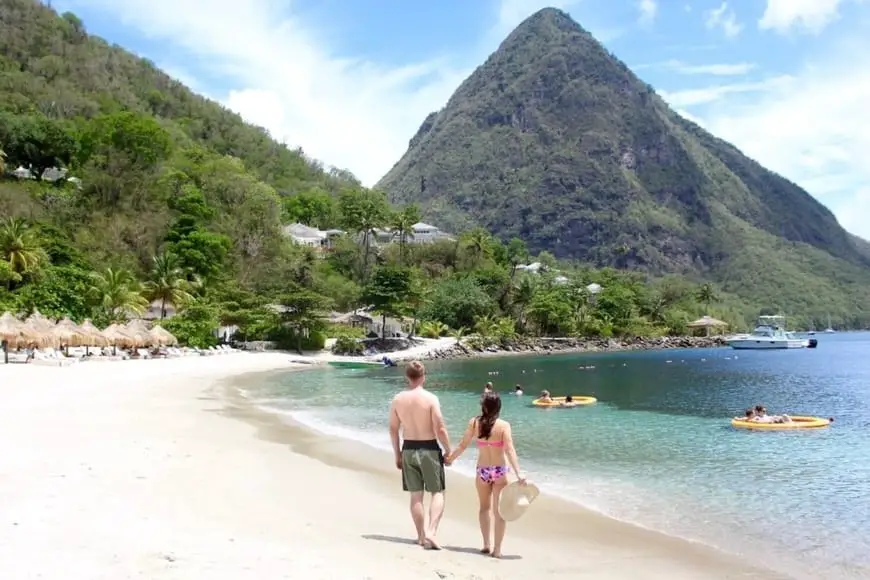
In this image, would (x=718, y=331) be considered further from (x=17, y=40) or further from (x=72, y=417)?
(x=17, y=40)

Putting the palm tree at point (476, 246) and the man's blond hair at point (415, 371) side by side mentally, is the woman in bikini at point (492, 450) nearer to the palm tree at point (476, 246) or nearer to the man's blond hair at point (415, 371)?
the man's blond hair at point (415, 371)

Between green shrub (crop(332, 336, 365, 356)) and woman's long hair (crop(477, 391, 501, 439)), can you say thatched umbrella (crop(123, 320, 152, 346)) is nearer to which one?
green shrub (crop(332, 336, 365, 356))

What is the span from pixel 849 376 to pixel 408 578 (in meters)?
46.6

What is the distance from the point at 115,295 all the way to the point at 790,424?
146 feet

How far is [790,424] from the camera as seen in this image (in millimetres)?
19938

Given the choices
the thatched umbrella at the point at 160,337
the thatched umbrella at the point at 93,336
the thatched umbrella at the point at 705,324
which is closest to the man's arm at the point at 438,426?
the thatched umbrella at the point at 93,336

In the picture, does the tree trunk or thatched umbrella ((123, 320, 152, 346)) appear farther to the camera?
the tree trunk

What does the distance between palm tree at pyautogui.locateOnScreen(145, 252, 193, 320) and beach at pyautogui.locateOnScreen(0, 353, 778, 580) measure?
3938cm

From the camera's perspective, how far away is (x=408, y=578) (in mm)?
5797

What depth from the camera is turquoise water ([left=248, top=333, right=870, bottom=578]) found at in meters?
9.46

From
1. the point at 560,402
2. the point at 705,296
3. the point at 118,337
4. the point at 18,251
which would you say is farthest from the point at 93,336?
the point at 705,296

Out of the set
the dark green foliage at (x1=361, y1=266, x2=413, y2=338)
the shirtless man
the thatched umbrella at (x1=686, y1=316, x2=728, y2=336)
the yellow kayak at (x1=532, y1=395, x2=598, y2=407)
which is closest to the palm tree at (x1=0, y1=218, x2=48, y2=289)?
the dark green foliage at (x1=361, y1=266, x2=413, y2=338)

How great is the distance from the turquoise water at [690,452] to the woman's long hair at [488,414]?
410 cm

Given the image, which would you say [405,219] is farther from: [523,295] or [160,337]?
[160,337]
